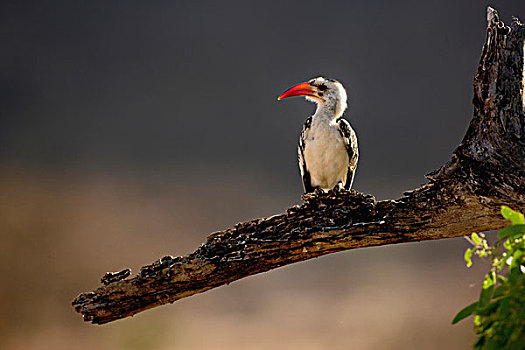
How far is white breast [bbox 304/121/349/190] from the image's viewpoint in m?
2.85

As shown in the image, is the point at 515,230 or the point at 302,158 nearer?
the point at 515,230

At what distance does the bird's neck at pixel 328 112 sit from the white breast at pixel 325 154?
0.02m

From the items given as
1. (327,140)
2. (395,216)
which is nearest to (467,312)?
(395,216)

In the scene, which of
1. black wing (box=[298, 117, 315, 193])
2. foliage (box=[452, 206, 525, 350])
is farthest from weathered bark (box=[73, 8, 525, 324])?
foliage (box=[452, 206, 525, 350])

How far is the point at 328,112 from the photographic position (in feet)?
9.50

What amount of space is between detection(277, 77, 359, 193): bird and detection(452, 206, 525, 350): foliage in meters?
2.08

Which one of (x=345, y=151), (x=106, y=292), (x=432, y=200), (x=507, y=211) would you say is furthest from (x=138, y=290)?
(x=507, y=211)

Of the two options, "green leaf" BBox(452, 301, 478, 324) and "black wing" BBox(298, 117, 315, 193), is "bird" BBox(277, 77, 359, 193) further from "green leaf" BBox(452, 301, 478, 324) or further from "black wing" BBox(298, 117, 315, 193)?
"green leaf" BBox(452, 301, 478, 324)

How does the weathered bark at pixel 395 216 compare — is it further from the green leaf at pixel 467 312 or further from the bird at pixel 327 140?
the green leaf at pixel 467 312

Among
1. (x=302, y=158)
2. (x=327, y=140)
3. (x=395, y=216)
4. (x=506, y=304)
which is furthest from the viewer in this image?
(x=302, y=158)

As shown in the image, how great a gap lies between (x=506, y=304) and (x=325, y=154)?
2.24 metres

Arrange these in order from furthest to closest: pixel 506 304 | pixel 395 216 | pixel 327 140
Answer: pixel 327 140
pixel 395 216
pixel 506 304

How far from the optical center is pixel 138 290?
200 cm

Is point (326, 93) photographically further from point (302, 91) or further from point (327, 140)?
point (327, 140)
